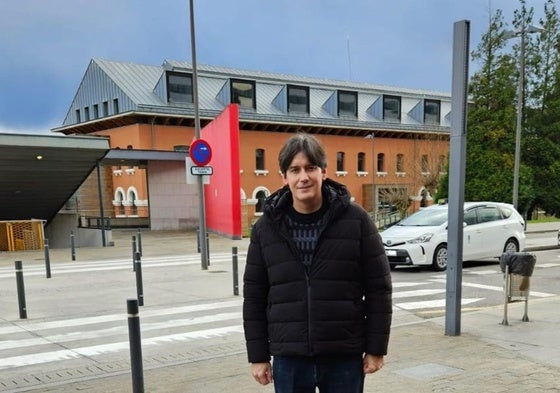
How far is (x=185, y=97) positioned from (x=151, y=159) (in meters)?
10.1

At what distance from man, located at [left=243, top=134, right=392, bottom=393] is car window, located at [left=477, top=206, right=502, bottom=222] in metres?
11.5

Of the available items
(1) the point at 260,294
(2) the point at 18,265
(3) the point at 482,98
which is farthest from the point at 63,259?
(3) the point at 482,98

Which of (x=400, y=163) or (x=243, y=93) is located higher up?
(x=243, y=93)

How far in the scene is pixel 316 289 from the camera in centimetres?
244

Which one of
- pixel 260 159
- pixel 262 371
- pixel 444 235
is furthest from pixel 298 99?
pixel 262 371

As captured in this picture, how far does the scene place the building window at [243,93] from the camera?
38031 millimetres

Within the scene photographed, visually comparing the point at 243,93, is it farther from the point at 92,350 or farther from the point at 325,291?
the point at 325,291

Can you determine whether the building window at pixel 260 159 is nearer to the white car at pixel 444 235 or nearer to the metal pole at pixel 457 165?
the white car at pixel 444 235

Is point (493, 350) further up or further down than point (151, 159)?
further down

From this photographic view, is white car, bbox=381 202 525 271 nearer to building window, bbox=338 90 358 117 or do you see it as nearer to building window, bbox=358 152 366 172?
building window, bbox=338 90 358 117

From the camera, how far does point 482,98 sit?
34594mm

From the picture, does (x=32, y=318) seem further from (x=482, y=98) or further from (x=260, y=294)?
(x=482, y=98)

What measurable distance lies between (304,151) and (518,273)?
5.55 m

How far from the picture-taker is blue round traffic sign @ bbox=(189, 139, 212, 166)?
13052 mm
